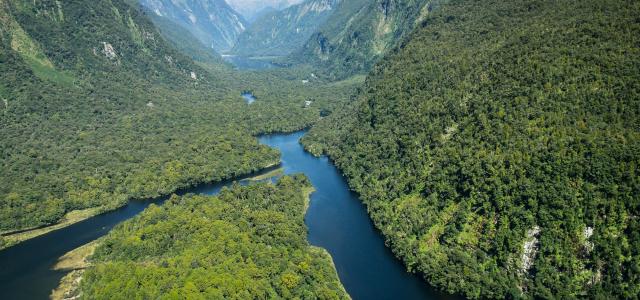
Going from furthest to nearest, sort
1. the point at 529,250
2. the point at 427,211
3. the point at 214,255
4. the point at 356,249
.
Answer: the point at 427,211 → the point at 356,249 → the point at 214,255 → the point at 529,250

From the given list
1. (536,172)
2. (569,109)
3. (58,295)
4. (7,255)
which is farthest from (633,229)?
(7,255)

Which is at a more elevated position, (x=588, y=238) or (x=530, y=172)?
(x=530, y=172)

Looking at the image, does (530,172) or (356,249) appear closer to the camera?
(530,172)

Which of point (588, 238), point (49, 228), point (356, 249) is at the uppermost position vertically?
point (49, 228)

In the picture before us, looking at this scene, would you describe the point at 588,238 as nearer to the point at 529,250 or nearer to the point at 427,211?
the point at 529,250

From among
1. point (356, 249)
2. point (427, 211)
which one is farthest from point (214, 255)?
point (427, 211)

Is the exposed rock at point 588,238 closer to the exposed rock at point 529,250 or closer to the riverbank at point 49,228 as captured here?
the exposed rock at point 529,250
